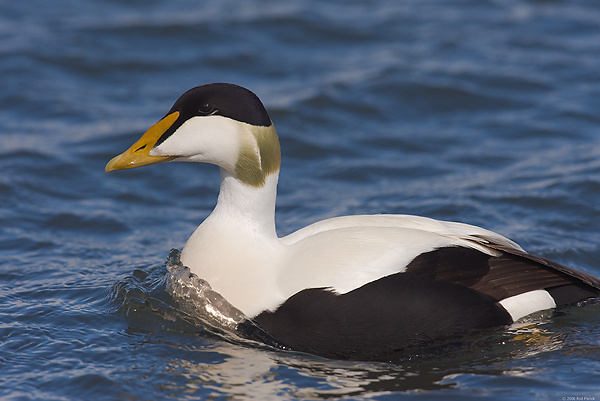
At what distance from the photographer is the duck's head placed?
13.1 feet

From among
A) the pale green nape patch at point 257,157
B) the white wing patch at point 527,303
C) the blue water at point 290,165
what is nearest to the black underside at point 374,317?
the blue water at point 290,165

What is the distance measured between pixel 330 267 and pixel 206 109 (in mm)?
997

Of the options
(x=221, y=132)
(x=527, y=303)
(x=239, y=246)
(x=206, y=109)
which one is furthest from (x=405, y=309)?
(x=206, y=109)

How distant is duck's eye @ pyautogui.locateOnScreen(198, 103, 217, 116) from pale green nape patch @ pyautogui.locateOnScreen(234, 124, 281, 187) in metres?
0.21

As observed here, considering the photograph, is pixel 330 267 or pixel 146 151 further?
pixel 146 151

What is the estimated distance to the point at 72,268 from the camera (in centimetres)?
538

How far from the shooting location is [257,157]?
4.05 meters

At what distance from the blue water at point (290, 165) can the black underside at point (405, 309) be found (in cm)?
10

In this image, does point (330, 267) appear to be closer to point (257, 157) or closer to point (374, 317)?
point (374, 317)

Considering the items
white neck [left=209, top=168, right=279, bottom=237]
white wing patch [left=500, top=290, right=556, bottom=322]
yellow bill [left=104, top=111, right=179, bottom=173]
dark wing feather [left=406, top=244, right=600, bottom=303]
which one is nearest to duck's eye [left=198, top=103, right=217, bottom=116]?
yellow bill [left=104, top=111, right=179, bottom=173]

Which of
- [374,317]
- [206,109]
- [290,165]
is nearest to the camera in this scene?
[374,317]

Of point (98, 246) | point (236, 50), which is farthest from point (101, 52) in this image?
point (98, 246)

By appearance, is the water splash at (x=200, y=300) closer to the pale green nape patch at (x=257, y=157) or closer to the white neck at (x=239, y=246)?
the white neck at (x=239, y=246)

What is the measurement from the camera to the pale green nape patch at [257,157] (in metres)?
4.03
